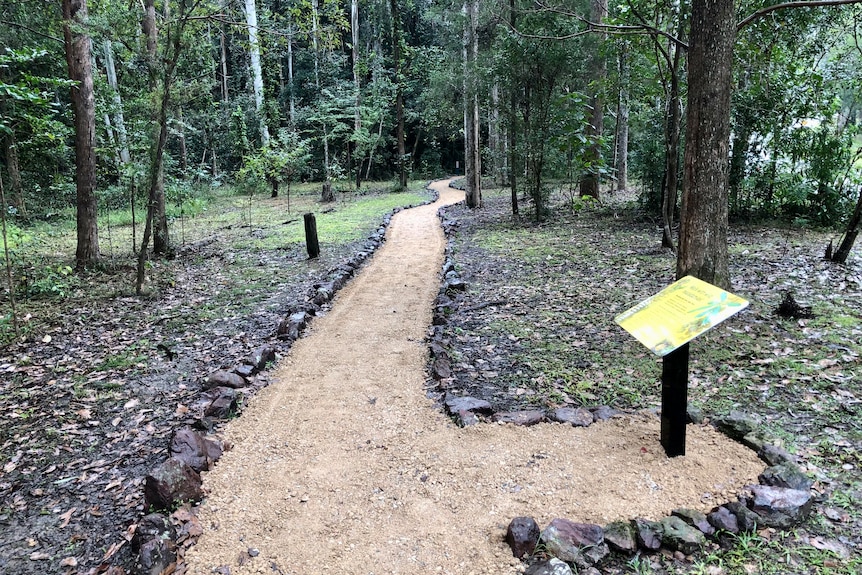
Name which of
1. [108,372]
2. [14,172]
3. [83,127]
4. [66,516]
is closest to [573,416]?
[66,516]

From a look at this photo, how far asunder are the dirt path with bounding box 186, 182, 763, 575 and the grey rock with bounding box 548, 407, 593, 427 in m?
0.09

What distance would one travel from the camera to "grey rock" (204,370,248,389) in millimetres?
4969

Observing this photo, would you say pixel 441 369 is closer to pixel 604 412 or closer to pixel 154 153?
pixel 604 412

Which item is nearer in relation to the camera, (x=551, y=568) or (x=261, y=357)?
(x=551, y=568)

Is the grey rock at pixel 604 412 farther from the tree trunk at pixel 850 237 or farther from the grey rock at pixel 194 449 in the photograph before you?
the tree trunk at pixel 850 237

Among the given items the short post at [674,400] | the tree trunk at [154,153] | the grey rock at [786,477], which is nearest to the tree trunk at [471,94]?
A: the tree trunk at [154,153]

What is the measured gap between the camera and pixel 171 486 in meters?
3.35

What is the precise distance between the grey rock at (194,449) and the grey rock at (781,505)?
12.1 ft

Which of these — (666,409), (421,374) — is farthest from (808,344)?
(421,374)

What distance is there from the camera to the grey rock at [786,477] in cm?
314

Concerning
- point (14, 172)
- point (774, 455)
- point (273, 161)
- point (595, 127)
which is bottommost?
point (774, 455)

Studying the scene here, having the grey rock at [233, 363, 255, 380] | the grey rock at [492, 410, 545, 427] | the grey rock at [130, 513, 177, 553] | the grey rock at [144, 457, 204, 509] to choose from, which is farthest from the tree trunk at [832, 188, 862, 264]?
the grey rock at [130, 513, 177, 553]

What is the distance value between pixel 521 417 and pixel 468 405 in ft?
1.58

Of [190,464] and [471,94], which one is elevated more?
[471,94]
